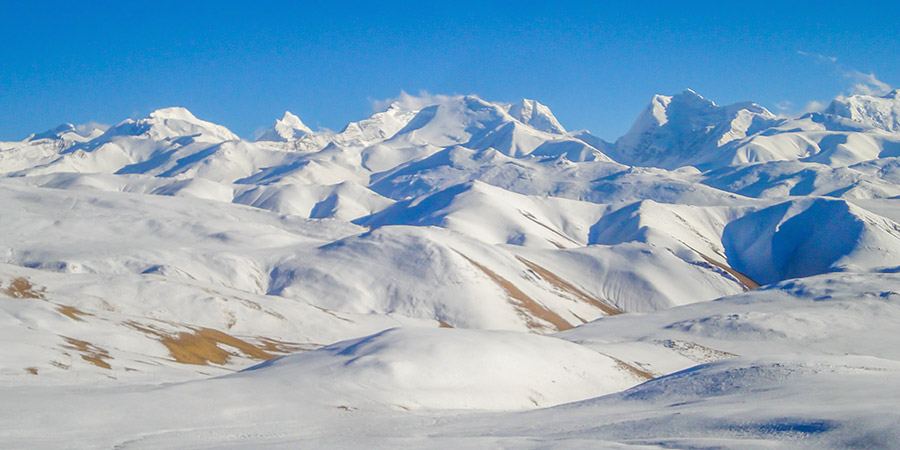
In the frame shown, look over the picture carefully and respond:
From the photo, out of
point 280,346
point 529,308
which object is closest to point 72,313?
point 280,346

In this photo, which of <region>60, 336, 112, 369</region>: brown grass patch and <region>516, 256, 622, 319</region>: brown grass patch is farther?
<region>516, 256, 622, 319</region>: brown grass patch

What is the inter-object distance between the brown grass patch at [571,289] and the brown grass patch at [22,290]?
100m

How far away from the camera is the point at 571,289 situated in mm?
162125

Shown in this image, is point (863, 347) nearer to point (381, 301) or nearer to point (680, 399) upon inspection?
point (680, 399)

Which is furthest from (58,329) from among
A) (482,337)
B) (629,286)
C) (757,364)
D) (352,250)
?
(629,286)

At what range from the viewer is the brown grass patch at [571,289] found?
158m

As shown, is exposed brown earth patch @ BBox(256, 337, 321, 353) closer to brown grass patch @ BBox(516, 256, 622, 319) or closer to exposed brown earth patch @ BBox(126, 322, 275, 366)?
exposed brown earth patch @ BBox(126, 322, 275, 366)

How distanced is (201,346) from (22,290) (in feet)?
97.0

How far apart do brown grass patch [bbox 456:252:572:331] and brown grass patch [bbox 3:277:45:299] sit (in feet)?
255

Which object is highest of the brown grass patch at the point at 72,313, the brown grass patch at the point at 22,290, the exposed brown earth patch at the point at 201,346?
the brown grass patch at the point at 22,290

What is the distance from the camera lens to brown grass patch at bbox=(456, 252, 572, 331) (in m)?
132

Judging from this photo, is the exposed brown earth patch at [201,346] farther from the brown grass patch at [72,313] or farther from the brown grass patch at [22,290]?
the brown grass patch at [22,290]

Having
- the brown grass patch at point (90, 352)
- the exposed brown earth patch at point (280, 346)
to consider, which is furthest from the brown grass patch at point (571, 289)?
the brown grass patch at point (90, 352)

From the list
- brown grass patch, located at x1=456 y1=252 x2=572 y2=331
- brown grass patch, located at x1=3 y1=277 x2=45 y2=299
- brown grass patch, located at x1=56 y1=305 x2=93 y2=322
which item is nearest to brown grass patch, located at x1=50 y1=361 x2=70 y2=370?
brown grass patch, located at x1=56 y1=305 x2=93 y2=322
